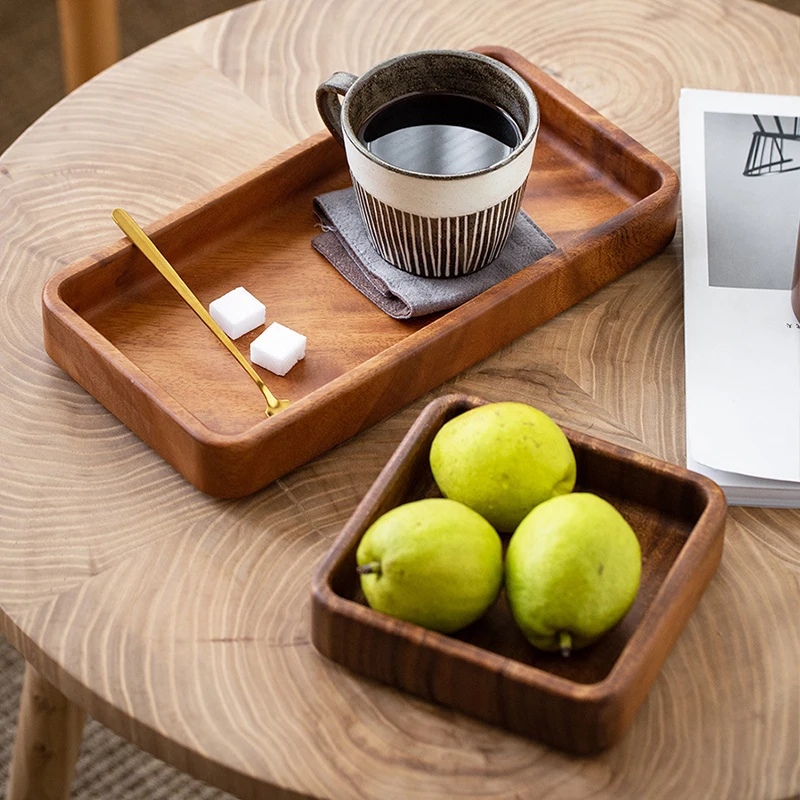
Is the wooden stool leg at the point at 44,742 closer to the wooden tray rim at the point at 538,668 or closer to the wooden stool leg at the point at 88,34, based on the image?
the wooden tray rim at the point at 538,668

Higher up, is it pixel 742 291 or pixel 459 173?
pixel 459 173

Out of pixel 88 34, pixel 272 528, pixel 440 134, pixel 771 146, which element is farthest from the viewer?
pixel 88 34

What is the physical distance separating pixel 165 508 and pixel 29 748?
334 millimetres

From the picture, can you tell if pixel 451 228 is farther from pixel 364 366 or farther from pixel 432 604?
pixel 432 604

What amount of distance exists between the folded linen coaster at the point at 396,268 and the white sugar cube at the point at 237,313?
3.1 inches

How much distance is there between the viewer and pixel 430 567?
0.60 metres

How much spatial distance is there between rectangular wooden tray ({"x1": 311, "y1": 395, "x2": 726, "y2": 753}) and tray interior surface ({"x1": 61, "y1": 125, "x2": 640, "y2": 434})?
12 cm

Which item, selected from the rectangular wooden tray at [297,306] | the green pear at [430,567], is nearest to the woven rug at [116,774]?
the rectangular wooden tray at [297,306]

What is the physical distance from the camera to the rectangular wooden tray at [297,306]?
731mm

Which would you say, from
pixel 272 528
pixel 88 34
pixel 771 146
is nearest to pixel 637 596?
pixel 272 528

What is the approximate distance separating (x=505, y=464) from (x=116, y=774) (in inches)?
29.1

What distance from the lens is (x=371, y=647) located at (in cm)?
62

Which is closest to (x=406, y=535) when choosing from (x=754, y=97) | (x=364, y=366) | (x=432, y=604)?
(x=432, y=604)

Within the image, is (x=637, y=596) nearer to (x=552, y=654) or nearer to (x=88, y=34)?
(x=552, y=654)
